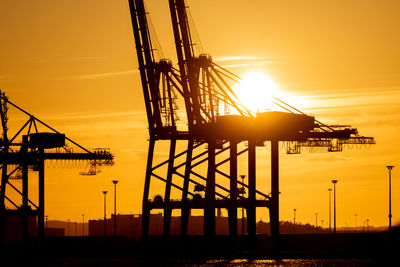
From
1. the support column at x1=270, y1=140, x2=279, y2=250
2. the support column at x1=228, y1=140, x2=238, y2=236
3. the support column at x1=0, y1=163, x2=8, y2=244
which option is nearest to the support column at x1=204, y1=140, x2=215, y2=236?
the support column at x1=228, y1=140, x2=238, y2=236

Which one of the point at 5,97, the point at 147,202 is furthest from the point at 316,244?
the point at 5,97

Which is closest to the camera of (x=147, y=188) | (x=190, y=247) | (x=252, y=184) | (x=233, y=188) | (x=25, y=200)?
(x=190, y=247)

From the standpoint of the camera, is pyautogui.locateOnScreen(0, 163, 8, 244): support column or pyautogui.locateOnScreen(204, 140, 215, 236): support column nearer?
pyautogui.locateOnScreen(204, 140, 215, 236): support column

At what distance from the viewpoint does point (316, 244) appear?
85938mm

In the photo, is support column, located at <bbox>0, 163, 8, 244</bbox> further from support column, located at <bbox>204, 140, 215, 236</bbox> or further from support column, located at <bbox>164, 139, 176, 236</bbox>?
support column, located at <bbox>204, 140, 215, 236</bbox>

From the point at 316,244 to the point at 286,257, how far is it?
527 inches

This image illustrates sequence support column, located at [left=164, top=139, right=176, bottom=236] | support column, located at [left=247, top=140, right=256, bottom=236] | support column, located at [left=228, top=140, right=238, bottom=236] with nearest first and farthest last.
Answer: support column, located at [left=247, top=140, right=256, bottom=236]
support column, located at [left=228, top=140, right=238, bottom=236]
support column, located at [left=164, top=139, right=176, bottom=236]

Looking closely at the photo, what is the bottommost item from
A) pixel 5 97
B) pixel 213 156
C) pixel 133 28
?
pixel 213 156

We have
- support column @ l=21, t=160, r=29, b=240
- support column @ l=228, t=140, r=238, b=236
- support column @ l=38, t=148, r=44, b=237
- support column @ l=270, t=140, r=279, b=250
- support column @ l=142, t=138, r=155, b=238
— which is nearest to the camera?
support column @ l=38, t=148, r=44, b=237

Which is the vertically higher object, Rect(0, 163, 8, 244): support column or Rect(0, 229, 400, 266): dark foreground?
Rect(0, 163, 8, 244): support column

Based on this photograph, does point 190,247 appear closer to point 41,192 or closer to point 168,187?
point 168,187

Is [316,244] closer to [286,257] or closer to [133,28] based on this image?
[286,257]

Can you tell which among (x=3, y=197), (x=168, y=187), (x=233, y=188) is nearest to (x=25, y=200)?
(x=3, y=197)

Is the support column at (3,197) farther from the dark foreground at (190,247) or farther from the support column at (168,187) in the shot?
the support column at (168,187)
